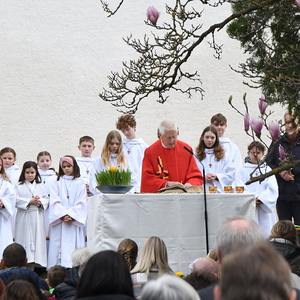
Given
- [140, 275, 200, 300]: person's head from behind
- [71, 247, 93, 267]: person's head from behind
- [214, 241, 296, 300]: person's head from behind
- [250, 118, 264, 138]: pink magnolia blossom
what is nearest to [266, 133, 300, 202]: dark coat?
[250, 118, 264, 138]: pink magnolia blossom

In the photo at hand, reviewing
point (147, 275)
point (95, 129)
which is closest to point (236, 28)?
point (147, 275)

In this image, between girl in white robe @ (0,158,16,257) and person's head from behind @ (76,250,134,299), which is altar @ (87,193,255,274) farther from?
person's head from behind @ (76,250,134,299)

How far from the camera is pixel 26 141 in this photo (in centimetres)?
1509

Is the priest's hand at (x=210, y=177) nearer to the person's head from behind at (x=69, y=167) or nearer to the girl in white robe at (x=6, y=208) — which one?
the person's head from behind at (x=69, y=167)

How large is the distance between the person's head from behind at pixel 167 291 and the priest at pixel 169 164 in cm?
579

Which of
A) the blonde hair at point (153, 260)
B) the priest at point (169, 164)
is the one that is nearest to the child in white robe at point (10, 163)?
the priest at point (169, 164)

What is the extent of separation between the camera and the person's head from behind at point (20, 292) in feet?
12.1

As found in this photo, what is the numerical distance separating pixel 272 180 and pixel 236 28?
10.6 ft

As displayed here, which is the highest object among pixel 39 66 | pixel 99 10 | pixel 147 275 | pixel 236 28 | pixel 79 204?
pixel 99 10

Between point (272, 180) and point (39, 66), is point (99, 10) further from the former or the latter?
point (272, 180)

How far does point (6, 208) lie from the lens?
9.73 m

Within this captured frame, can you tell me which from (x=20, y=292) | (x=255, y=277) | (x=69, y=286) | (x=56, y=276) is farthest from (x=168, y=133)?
(x=255, y=277)

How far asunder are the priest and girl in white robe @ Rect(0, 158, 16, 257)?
2.45 meters

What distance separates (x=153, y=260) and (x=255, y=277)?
10.7 ft
